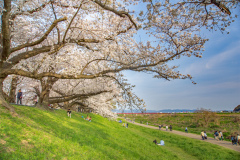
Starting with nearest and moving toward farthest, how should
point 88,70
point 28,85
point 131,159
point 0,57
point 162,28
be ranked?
point 162,28, point 0,57, point 131,159, point 88,70, point 28,85

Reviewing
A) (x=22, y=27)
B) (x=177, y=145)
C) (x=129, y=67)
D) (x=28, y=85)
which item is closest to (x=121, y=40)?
(x=129, y=67)

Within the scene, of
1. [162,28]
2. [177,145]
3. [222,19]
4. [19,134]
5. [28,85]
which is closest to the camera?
[222,19]

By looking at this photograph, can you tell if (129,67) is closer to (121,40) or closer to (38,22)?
(121,40)

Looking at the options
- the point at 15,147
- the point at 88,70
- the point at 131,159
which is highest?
the point at 88,70

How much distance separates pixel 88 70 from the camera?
1588cm

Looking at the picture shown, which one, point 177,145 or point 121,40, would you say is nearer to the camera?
point 121,40

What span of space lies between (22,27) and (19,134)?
8.19 metres

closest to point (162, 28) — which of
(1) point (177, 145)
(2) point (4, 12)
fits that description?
(2) point (4, 12)

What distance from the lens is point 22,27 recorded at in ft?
39.0

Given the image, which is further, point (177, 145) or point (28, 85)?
point (177, 145)

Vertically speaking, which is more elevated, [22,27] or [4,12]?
[22,27]

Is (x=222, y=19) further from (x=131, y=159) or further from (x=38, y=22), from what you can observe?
(x=38, y=22)

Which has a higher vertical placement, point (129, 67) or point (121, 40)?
point (121, 40)

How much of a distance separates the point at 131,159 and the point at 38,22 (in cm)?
1119
